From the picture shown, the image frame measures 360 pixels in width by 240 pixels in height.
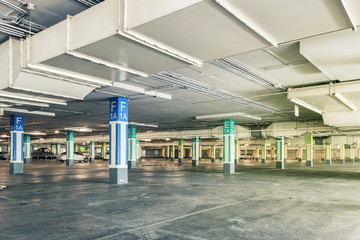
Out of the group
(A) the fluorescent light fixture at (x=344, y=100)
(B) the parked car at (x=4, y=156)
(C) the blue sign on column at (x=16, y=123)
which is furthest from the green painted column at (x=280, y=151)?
(B) the parked car at (x=4, y=156)

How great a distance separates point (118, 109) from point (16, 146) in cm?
921

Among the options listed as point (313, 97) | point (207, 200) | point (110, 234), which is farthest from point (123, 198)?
point (313, 97)

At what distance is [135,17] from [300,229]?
15.3 ft

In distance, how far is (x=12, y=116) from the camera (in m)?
18.3

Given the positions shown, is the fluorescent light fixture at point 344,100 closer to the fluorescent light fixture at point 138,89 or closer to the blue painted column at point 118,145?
the fluorescent light fixture at point 138,89

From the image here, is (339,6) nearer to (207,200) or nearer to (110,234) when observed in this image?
(110,234)

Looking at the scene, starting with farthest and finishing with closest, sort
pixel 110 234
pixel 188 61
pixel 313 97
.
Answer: pixel 313 97 → pixel 188 61 → pixel 110 234

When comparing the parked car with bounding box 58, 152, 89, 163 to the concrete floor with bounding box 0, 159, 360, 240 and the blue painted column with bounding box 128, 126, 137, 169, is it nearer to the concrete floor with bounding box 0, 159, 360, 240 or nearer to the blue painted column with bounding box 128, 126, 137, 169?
the blue painted column with bounding box 128, 126, 137, 169

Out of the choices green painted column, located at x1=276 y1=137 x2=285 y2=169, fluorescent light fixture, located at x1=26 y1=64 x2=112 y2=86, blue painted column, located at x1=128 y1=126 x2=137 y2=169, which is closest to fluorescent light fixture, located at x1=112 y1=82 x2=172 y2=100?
fluorescent light fixture, located at x1=26 y1=64 x2=112 y2=86

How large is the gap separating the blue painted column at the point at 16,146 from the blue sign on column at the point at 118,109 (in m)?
8.64

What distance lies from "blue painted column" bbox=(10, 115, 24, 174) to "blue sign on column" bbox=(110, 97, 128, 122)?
8.64 metres

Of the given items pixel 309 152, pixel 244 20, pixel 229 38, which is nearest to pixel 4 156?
pixel 309 152

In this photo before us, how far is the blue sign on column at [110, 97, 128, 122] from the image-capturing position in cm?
1276

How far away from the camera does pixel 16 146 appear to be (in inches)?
699
